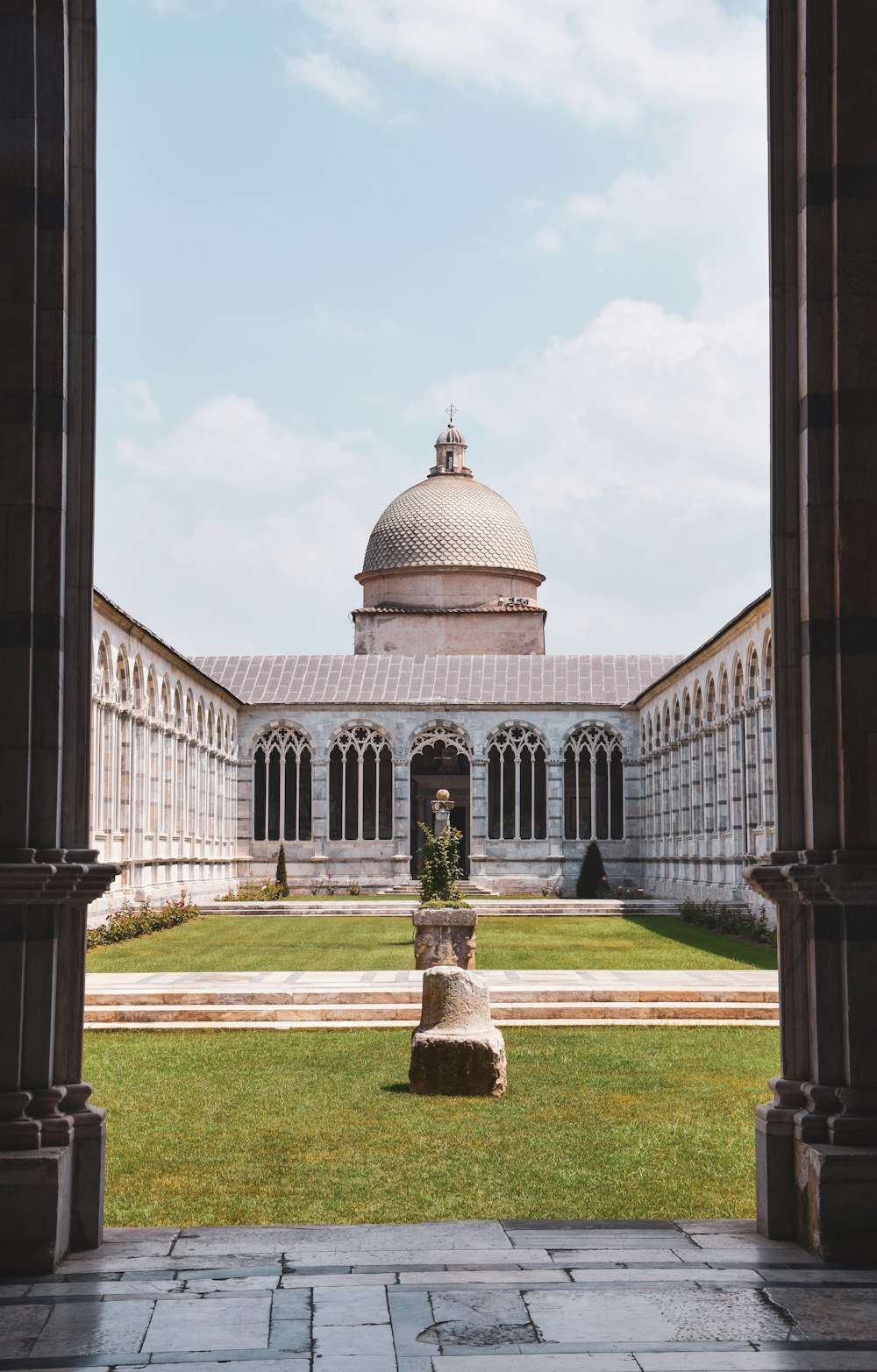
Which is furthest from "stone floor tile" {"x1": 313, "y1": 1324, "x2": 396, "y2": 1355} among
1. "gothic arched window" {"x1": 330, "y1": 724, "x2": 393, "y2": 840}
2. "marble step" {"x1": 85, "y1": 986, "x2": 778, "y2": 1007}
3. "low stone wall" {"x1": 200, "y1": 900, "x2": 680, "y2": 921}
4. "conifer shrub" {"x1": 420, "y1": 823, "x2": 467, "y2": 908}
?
"gothic arched window" {"x1": 330, "y1": 724, "x2": 393, "y2": 840}

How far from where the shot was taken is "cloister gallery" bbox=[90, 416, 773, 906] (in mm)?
37719

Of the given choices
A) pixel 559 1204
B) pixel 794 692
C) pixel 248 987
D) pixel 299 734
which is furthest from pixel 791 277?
pixel 299 734

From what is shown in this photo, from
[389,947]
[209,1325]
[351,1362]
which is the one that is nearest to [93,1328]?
[209,1325]

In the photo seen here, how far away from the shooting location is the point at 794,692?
21.6ft

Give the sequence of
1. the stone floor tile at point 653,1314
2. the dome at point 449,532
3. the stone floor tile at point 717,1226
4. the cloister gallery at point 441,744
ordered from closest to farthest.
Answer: the stone floor tile at point 653,1314, the stone floor tile at point 717,1226, the cloister gallery at point 441,744, the dome at point 449,532

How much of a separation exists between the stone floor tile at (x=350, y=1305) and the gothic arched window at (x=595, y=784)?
126ft

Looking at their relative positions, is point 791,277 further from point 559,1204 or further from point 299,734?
point 299,734

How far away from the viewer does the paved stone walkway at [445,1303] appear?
180 inches

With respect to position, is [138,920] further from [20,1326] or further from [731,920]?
[20,1326]

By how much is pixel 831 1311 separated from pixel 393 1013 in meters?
9.51

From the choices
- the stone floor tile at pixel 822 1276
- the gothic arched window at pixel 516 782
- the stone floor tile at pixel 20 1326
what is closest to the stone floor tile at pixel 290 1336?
the stone floor tile at pixel 20 1326

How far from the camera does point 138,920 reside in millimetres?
26922

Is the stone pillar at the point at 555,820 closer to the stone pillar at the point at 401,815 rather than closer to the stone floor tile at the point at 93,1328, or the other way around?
the stone pillar at the point at 401,815

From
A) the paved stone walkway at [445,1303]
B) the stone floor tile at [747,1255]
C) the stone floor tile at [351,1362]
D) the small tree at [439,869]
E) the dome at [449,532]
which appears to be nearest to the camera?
the stone floor tile at [351,1362]
